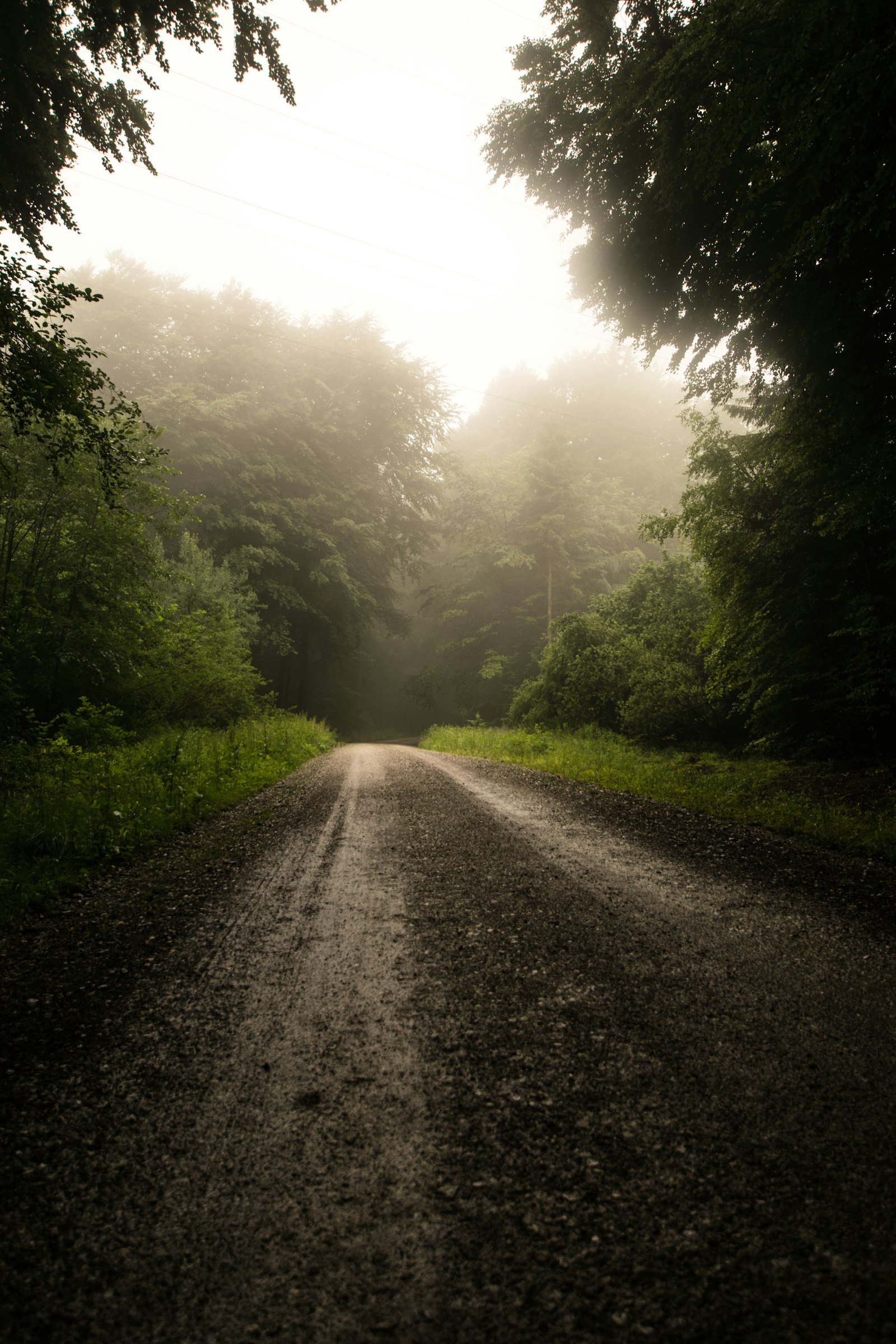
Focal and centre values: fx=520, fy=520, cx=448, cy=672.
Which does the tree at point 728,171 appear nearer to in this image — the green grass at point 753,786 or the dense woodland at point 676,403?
the dense woodland at point 676,403

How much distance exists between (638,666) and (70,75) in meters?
13.8

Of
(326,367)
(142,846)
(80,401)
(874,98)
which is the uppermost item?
(326,367)

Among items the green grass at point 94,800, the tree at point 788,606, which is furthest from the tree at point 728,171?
the green grass at point 94,800

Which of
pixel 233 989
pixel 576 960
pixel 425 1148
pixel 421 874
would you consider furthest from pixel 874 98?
pixel 233 989

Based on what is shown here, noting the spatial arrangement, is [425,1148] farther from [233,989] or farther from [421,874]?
[421,874]

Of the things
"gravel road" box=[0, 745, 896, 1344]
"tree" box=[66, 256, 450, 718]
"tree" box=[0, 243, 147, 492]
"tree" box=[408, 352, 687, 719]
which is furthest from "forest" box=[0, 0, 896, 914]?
"tree" box=[408, 352, 687, 719]

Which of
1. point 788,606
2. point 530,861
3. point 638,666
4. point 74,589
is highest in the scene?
point 788,606

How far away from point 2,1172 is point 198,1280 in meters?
0.74

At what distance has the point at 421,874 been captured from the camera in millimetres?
3844

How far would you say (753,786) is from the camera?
23.4 feet

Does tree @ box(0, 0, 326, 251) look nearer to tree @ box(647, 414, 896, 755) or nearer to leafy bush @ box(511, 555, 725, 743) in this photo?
tree @ box(647, 414, 896, 755)

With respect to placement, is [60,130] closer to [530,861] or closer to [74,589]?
[74,589]

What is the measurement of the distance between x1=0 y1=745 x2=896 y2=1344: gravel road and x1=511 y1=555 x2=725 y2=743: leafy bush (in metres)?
→ 8.57

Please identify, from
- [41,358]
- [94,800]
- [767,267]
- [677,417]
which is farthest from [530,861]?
[677,417]
